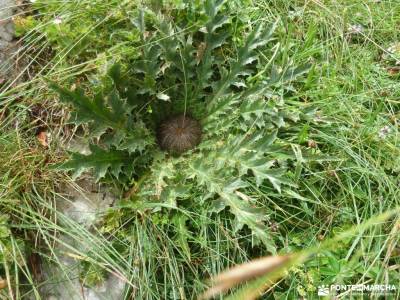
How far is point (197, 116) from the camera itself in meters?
2.42

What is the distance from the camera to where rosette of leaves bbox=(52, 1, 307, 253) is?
1970 mm

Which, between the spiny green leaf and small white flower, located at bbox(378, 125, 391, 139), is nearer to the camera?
the spiny green leaf

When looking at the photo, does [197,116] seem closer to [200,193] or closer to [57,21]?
[200,193]

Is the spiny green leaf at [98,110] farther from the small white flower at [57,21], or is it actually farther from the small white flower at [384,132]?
the small white flower at [384,132]

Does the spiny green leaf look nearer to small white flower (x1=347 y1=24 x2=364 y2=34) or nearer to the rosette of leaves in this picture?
the rosette of leaves

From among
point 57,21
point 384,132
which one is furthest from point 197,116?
point 384,132

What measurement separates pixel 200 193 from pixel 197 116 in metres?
0.54

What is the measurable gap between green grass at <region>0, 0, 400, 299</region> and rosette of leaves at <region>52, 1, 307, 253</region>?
8cm

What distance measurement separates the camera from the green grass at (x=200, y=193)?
1889 millimetres

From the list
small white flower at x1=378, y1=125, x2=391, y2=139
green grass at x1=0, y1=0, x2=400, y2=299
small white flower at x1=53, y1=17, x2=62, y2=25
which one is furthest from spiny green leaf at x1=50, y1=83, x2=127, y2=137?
small white flower at x1=378, y1=125, x2=391, y2=139

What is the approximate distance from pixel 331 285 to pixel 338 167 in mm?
574

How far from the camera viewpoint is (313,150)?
212cm

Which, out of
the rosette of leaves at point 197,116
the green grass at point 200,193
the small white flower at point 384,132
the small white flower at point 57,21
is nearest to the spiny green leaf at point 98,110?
the rosette of leaves at point 197,116

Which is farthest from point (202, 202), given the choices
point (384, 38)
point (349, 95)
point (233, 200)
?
point (384, 38)
